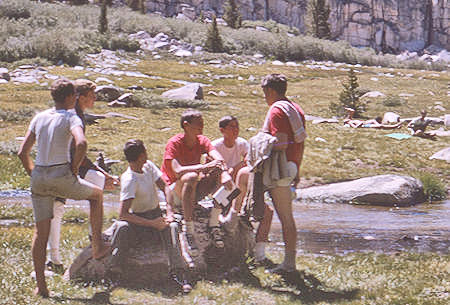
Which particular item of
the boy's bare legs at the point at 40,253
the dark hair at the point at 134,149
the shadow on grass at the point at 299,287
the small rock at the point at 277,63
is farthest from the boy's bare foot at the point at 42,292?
the small rock at the point at 277,63

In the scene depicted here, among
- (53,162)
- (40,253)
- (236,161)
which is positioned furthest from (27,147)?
(236,161)

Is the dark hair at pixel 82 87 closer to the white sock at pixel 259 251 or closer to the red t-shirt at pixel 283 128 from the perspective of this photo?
the red t-shirt at pixel 283 128

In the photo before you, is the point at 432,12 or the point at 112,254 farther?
the point at 432,12

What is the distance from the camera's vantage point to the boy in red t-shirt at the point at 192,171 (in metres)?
7.96

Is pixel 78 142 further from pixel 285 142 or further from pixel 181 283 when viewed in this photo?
pixel 285 142

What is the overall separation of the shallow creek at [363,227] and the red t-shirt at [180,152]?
2461 millimetres

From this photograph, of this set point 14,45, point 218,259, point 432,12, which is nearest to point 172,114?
point 218,259

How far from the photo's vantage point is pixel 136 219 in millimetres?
7230

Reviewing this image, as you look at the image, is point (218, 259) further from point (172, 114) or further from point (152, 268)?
point (172, 114)

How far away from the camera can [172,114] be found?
30.2 meters

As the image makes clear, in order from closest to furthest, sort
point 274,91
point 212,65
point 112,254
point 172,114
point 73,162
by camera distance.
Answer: point 73,162 < point 112,254 < point 274,91 < point 172,114 < point 212,65

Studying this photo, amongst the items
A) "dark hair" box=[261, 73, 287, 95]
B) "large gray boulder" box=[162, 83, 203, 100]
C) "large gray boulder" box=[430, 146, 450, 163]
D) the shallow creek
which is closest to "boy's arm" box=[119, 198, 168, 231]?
"dark hair" box=[261, 73, 287, 95]

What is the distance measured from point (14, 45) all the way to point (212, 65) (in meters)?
21.2

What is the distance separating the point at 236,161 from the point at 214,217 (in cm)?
134
